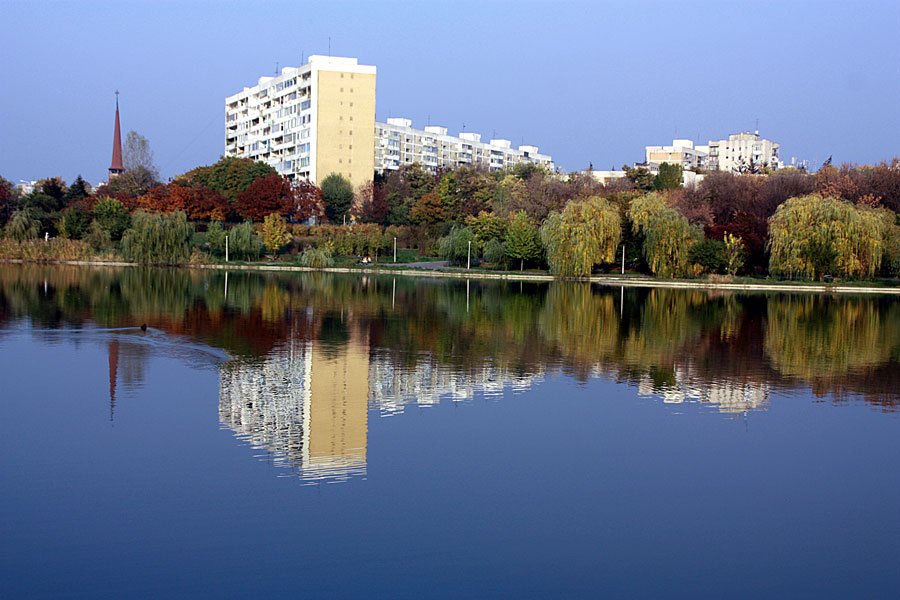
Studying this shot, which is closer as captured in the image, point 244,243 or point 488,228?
point 244,243

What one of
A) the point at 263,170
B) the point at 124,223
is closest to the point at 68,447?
the point at 124,223

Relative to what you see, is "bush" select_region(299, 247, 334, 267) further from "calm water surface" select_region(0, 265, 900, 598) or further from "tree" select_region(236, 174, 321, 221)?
"calm water surface" select_region(0, 265, 900, 598)

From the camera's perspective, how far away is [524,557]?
21.9 feet

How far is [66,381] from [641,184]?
72269 mm

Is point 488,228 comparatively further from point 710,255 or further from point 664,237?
point 710,255

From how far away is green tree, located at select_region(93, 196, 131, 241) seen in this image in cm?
5884

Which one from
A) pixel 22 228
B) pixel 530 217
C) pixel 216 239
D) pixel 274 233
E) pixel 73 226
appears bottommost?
pixel 216 239

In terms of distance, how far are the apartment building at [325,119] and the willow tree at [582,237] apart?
34.9m

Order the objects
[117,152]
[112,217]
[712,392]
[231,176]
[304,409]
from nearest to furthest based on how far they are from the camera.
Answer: [304,409], [712,392], [112,217], [231,176], [117,152]

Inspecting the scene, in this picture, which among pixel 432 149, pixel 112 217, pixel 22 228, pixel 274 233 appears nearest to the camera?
pixel 22 228

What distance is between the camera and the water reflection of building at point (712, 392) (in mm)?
12681

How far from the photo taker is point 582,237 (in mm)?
50156

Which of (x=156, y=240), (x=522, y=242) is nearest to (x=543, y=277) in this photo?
(x=522, y=242)

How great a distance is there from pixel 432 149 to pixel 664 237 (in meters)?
73.7
